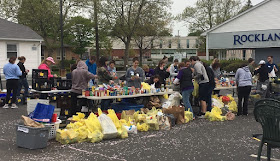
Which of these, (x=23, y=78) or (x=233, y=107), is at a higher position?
(x=23, y=78)

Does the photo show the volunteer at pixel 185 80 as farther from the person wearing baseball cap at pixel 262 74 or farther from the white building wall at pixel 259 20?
A: the white building wall at pixel 259 20

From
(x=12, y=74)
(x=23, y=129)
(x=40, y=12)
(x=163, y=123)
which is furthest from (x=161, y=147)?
(x=40, y=12)

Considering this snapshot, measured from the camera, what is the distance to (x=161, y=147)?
21.6 feet

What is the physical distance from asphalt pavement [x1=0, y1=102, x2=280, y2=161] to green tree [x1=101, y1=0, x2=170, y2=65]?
34.2 metres

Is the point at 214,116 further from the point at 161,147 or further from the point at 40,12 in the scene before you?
the point at 40,12

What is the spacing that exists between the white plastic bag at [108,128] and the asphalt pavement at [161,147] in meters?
0.14

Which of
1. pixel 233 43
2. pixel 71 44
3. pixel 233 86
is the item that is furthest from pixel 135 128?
pixel 71 44

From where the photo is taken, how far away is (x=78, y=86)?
869 centimetres

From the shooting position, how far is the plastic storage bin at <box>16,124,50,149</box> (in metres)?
6.36

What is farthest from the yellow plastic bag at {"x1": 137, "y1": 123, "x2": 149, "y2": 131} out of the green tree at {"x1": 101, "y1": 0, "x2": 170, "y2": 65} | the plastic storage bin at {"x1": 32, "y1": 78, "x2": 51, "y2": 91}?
the green tree at {"x1": 101, "y1": 0, "x2": 170, "y2": 65}

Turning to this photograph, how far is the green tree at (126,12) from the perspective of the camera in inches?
1620

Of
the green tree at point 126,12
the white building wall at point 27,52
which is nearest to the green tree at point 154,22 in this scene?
the green tree at point 126,12

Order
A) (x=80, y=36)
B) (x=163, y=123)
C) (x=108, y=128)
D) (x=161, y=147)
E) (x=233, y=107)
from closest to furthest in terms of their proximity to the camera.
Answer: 1. (x=161, y=147)
2. (x=108, y=128)
3. (x=163, y=123)
4. (x=233, y=107)
5. (x=80, y=36)

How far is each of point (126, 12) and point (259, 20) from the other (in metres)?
19.9
